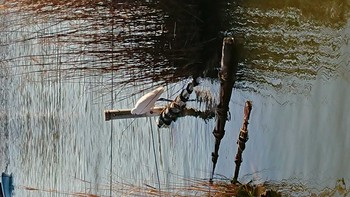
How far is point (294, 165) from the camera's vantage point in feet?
4.91

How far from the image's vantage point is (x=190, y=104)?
2.03 m

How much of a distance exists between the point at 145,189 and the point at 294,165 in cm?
55

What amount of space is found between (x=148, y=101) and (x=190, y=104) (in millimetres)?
215

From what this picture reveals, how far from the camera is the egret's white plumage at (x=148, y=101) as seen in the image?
1.85 m

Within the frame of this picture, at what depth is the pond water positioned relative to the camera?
1.34 metres

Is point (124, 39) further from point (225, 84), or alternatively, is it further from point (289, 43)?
point (289, 43)

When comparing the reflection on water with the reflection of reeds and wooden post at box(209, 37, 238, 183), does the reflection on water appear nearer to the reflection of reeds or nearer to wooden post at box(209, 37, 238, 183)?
wooden post at box(209, 37, 238, 183)

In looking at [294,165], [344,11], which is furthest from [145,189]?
[344,11]

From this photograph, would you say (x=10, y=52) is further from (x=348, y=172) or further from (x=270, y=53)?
(x=348, y=172)

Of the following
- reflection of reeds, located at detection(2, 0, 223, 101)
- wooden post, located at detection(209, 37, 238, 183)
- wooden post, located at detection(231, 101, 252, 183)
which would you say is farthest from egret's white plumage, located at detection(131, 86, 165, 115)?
wooden post, located at detection(231, 101, 252, 183)

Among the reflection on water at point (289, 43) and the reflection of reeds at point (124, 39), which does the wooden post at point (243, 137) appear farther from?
the reflection of reeds at point (124, 39)

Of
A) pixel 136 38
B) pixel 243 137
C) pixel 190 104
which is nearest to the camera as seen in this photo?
pixel 243 137

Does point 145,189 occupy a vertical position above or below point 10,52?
below

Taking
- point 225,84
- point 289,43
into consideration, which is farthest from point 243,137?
point 289,43
